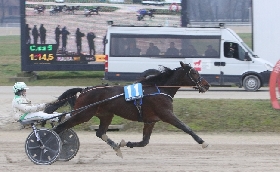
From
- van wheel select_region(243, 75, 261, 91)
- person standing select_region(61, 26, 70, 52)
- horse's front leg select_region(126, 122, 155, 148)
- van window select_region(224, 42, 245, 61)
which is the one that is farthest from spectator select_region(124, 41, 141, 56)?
horse's front leg select_region(126, 122, 155, 148)

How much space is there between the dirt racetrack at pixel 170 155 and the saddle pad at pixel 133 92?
1.01m

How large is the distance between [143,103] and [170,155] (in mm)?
1240

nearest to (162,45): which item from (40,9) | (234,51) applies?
(234,51)

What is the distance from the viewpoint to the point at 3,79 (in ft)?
87.4

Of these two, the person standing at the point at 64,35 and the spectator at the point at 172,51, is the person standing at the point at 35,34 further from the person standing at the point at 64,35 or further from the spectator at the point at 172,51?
the spectator at the point at 172,51

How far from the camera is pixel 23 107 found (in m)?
10.5

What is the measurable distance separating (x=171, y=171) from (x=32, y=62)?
16.9 m

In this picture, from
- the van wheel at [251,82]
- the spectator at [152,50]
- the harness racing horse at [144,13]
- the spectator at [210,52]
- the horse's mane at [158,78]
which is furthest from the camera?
the harness racing horse at [144,13]

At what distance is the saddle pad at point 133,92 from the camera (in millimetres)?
10734

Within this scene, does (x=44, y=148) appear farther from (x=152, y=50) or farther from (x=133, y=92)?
(x=152, y=50)

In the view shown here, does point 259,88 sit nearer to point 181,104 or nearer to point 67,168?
point 181,104

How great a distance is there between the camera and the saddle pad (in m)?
10.7

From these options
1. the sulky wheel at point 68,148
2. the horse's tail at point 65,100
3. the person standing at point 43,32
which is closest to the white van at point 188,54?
the person standing at point 43,32

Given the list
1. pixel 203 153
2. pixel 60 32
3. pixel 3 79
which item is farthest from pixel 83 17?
pixel 203 153
